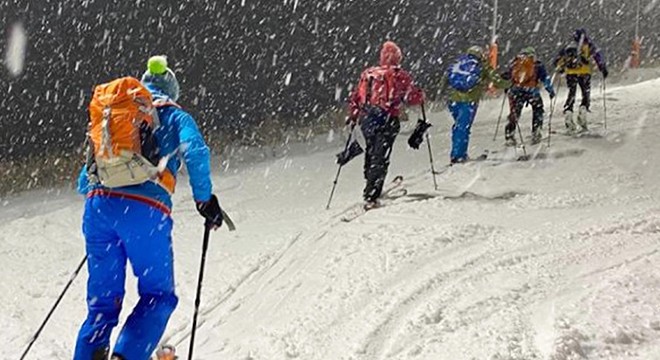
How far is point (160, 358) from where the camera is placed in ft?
15.9

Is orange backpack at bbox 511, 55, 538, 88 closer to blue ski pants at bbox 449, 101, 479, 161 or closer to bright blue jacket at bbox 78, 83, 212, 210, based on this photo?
blue ski pants at bbox 449, 101, 479, 161

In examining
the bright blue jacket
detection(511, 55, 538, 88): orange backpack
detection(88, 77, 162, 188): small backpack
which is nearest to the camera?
detection(88, 77, 162, 188): small backpack

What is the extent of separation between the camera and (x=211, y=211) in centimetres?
459

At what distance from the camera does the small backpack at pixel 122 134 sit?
436 cm

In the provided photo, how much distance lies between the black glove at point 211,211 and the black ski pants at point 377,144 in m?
4.85

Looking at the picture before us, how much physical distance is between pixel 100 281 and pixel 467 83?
7.90 meters

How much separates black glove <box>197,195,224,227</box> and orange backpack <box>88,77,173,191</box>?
1.01 ft

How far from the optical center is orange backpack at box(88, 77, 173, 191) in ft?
14.3

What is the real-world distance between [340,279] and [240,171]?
26.2 feet

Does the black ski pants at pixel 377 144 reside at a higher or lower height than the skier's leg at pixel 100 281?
lower

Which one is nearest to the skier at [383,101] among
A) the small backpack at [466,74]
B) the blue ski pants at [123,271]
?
the small backpack at [466,74]

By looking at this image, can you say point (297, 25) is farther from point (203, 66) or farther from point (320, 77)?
point (203, 66)

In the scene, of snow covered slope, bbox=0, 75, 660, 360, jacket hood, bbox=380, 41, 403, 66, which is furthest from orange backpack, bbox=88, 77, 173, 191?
jacket hood, bbox=380, 41, 403, 66

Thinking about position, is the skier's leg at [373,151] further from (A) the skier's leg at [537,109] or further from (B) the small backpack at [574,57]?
(B) the small backpack at [574,57]
